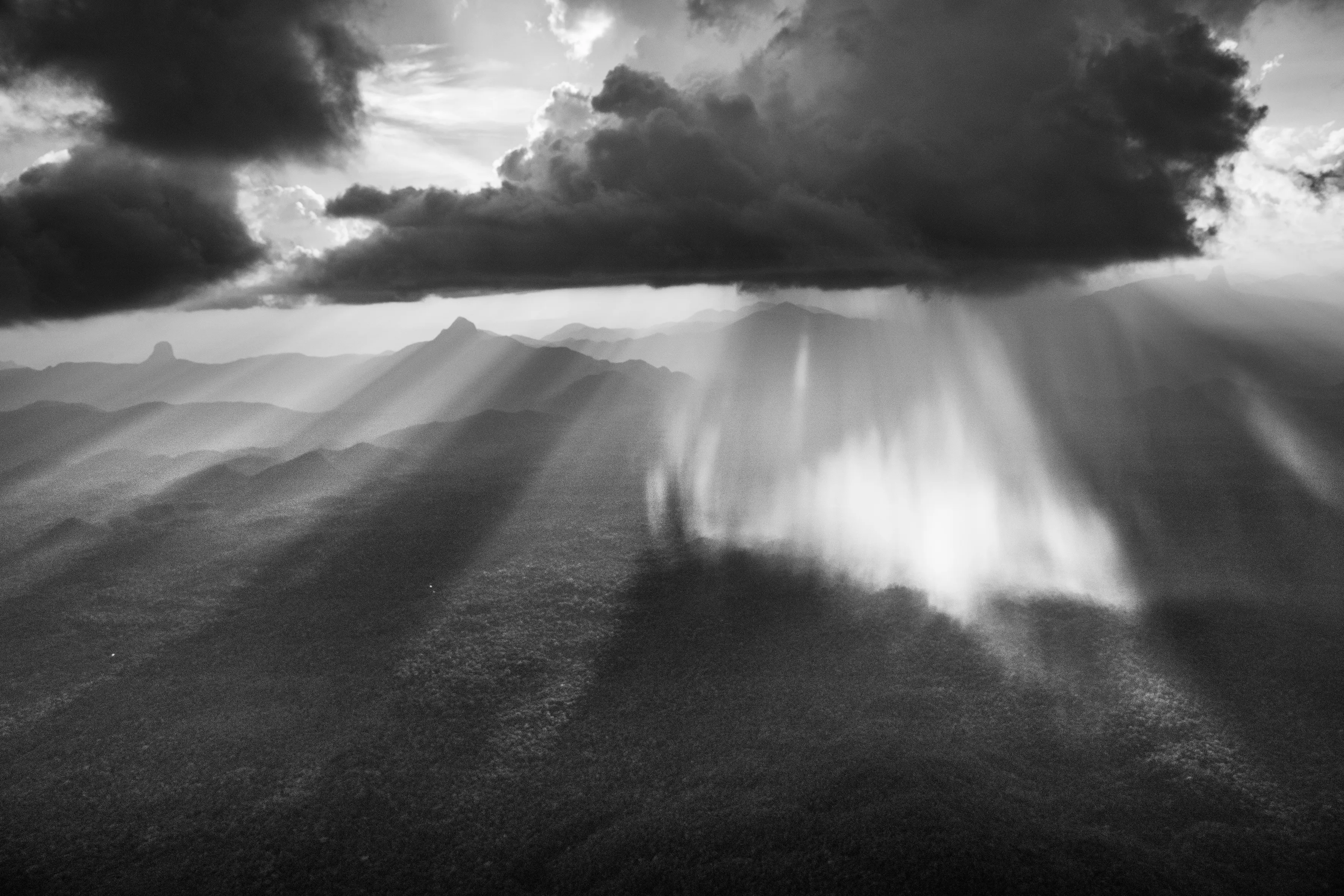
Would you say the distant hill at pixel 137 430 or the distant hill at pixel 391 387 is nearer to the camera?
Answer: the distant hill at pixel 137 430

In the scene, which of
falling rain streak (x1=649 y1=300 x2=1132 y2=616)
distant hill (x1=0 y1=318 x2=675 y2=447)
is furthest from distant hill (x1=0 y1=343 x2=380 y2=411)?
falling rain streak (x1=649 y1=300 x2=1132 y2=616)

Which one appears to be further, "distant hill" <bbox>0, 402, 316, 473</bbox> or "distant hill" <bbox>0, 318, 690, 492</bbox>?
"distant hill" <bbox>0, 402, 316, 473</bbox>

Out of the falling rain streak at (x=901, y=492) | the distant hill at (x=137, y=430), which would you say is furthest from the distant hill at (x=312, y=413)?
the falling rain streak at (x=901, y=492)

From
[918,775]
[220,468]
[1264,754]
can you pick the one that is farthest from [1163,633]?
[220,468]

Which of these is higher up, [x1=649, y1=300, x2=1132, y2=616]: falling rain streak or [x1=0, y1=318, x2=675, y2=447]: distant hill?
[x1=0, y1=318, x2=675, y2=447]: distant hill

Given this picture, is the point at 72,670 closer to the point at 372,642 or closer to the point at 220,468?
the point at 372,642

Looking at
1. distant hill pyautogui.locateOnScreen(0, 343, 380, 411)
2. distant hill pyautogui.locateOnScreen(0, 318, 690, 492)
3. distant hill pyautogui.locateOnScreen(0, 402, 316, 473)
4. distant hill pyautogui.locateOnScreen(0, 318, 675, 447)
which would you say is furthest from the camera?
distant hill pyautogui.locateOnScreen(0, 343, 380, 411)

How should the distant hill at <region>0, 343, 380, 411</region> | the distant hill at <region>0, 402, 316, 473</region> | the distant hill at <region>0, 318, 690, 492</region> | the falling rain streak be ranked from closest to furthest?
the falling rain streak → the distant hill at <region>0, 318, 690, 492</region> → the distant hill at <region>0, 402, 316, 473</region> → the distant hill at <region>0, 343, 380, 411</region>

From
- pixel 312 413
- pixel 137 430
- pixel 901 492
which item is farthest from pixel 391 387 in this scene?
pixel 901 492

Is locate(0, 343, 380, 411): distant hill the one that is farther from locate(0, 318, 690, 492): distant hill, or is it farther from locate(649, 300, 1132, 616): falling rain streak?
locate(649, 300, 1132, 616): falling rain streak

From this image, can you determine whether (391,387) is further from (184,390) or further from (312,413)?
(184,390)

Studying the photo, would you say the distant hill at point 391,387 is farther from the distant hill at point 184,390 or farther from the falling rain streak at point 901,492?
the falling rain streak at point 901,492
